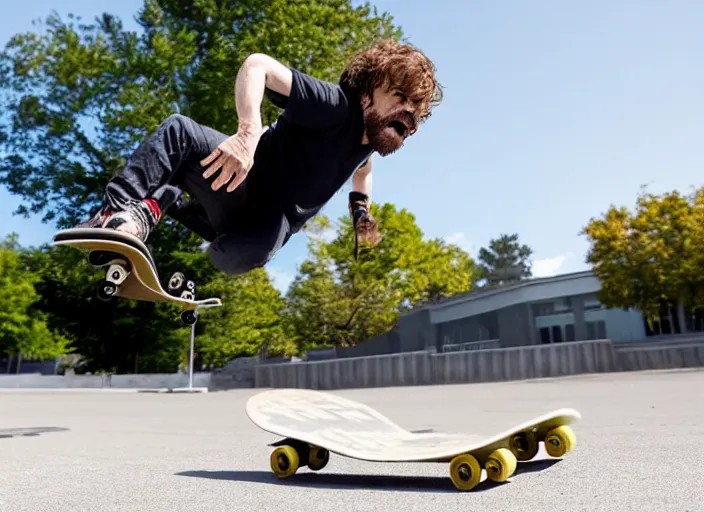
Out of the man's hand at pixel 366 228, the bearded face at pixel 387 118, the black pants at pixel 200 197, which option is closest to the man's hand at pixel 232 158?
the black pants at pixel 200 197

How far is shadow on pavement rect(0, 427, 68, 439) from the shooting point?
26.5 feet

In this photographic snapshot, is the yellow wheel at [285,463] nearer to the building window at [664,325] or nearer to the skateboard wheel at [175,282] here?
the skateboard wheel at [175,282]

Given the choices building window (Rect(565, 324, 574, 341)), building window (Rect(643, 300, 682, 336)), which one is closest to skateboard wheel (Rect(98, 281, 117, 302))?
building window (Rect(565, 324, 574, 341))

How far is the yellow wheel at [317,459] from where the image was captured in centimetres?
463

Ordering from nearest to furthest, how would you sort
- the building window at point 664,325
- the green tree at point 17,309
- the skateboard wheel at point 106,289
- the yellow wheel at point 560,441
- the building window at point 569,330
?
the skateboard wheel at point 106,289, the yellow wheel at point 560,441, the building window at point 569,330, the building window at point 664,325, the green tree at point 17,309

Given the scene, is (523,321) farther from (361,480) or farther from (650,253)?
(361,480)

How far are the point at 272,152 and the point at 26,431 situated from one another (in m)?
7.74

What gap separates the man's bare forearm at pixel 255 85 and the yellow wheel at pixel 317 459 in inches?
116

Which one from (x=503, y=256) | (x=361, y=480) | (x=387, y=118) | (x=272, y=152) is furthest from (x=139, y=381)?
(x=503, y=256)

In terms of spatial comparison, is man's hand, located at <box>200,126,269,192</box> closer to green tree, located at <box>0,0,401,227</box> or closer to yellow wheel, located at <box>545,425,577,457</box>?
yellow wheel, located at <box>545,425,577,457</box>

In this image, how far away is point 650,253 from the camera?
94.4 ft

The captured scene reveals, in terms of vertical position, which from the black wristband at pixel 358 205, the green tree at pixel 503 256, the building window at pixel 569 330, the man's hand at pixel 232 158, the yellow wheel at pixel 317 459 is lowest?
the yellow wheel at pixel 317 459

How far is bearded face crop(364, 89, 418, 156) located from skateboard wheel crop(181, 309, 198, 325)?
5.30 ft

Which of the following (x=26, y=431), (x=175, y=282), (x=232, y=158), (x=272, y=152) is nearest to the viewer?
(x=232, y=158)
